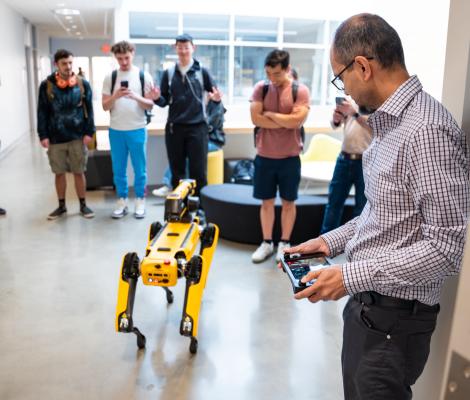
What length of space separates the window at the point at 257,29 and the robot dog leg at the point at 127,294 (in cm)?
890

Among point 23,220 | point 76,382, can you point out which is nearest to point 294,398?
point 76,382

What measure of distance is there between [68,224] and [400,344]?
419cm

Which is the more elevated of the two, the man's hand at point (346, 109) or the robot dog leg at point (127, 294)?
the man's hand at point (346, 109)

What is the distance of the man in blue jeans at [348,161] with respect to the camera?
12.3 ft

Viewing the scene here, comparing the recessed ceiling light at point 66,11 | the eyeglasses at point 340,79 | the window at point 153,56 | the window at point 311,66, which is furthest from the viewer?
the window at point 311,66

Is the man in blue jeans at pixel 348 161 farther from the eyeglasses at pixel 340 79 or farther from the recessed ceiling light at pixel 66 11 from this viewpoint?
the recessed ceiling light at pixel 66 11

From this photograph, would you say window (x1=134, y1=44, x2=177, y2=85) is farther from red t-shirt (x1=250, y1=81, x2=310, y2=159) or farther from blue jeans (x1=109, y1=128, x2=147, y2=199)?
red t-shirt (x1=250, y1=81, x2=310, y2=159)

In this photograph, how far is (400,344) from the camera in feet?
4.19

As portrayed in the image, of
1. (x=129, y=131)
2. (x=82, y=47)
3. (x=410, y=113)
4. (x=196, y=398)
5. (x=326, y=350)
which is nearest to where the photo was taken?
(x=410, y=113)

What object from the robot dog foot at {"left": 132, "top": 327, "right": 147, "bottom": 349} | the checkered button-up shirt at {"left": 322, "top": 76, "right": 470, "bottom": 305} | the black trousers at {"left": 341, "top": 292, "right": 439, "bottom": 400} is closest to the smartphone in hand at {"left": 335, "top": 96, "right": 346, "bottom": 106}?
the robot dog foot at {"left": 132, "top": 327, "right": 147, "bottom": 349}

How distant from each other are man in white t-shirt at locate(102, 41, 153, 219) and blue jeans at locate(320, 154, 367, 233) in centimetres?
197

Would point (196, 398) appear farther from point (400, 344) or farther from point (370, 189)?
point (370, 189)

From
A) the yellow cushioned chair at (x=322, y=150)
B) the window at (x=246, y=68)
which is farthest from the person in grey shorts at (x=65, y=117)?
the window at (x=246, y=68)

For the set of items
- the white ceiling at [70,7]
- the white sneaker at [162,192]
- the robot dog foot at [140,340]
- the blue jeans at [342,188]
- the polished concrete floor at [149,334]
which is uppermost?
the white ceiling at [70,7]
